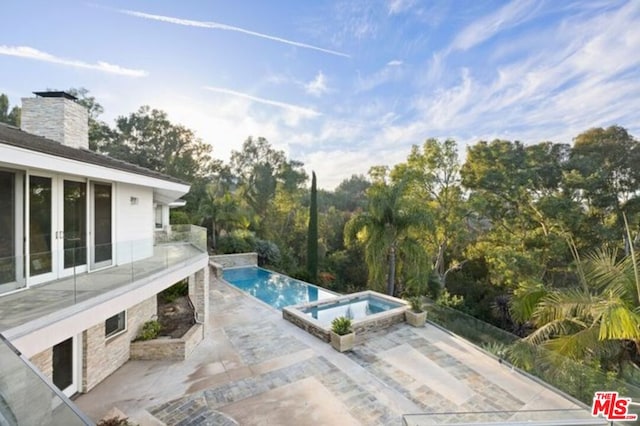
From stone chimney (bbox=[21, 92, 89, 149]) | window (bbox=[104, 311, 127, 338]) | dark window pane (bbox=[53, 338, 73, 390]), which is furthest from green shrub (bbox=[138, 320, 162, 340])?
stone chimney (bbox=[21, 92, 89, 149])

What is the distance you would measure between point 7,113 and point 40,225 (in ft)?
103

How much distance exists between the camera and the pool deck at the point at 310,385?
255 inches

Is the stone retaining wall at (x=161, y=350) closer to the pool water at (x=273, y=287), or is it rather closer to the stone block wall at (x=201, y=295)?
the stone block wall at (x=201, y=295)

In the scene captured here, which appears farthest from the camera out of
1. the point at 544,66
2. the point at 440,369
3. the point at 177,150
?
the point at 177,150

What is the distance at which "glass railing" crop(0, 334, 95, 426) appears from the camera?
2210 mm

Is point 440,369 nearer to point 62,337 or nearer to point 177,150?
point 62,337

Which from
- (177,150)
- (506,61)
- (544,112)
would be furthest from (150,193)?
(177,150)

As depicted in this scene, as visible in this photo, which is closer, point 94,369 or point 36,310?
point 36,310

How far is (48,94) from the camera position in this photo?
9656mm

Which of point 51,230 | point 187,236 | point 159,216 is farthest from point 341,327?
point 159,216

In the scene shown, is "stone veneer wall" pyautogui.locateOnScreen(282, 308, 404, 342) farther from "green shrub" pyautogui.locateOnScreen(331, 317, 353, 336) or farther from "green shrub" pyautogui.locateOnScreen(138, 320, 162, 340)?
"green shrub" pyautogui.locateOnScreen(138, 320, 162, 340)

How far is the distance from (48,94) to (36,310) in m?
8.21

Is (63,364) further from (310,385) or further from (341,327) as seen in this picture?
(341,327)

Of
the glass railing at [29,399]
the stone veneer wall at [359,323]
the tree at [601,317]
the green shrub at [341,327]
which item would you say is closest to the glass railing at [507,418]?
the tree at [601,317]
